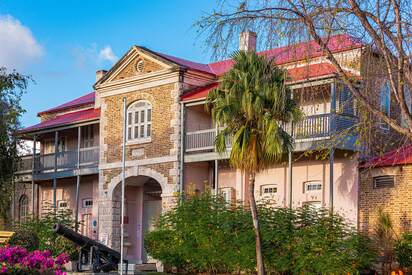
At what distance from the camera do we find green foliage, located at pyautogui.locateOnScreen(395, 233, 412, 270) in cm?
2258

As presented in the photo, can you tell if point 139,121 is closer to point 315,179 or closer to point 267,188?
point 267,188

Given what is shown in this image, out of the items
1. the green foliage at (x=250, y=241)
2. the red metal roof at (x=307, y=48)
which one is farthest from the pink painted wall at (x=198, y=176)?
the red metal roof at (x=307, y=48)

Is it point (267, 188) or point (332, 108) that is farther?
point (267, 188)

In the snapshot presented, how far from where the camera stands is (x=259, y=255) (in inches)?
866

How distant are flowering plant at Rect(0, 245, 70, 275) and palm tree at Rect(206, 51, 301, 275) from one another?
7605 millimetres

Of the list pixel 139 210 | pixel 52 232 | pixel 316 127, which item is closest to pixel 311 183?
pixel 316 127

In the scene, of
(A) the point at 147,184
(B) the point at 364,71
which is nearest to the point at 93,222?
(A) the point at 147,184

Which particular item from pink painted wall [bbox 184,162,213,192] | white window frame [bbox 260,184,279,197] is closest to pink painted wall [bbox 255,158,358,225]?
white window frame [bbox 260,184,279,197]

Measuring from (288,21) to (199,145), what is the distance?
58.5ft

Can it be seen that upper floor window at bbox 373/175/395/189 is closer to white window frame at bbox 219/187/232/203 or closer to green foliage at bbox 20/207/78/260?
white window frame at bbox 219/187/232/203

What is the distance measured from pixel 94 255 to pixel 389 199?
9500 mm

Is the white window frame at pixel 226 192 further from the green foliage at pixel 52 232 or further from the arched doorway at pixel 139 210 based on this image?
the green foliage at pixel 52 232

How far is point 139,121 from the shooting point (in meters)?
31.0

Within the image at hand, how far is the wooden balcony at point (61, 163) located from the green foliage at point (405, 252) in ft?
46.0
